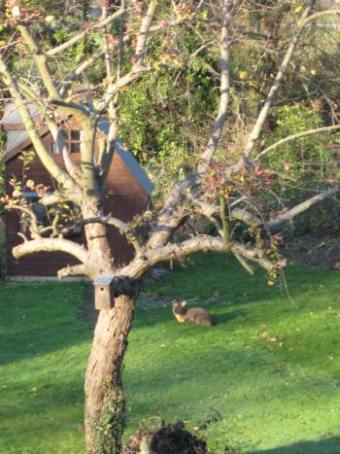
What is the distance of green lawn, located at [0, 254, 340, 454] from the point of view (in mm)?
12508

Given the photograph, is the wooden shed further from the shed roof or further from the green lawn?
the green lawn

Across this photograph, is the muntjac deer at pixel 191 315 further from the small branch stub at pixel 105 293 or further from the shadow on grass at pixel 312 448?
the small branch stub at pixel 105 293

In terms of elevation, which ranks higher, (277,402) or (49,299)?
(49,299)

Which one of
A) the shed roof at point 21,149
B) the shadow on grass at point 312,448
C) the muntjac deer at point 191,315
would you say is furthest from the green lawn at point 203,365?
the shed roof at point 21,149

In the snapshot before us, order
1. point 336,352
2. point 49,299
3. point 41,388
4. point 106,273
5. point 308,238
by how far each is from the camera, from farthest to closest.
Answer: point 308,238 < point 49,299 < point 336,352 < point 41,388 < point 106,273

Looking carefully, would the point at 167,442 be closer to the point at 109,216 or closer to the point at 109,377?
the point at 109,377

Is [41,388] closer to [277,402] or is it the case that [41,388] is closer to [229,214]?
[277,402]

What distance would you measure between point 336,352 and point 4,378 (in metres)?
5.55

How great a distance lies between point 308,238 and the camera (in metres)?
26.9

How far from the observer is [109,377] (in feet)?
31.1

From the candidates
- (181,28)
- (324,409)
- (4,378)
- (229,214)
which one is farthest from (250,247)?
(4,378)

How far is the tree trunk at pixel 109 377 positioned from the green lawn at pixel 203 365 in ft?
1.62

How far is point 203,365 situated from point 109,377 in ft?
22.1

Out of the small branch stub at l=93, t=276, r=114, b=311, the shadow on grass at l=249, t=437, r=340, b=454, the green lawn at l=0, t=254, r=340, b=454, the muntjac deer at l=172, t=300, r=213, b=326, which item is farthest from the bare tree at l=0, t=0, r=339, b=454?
the muntjac deer at l=172, t=300, r=213, b=326
